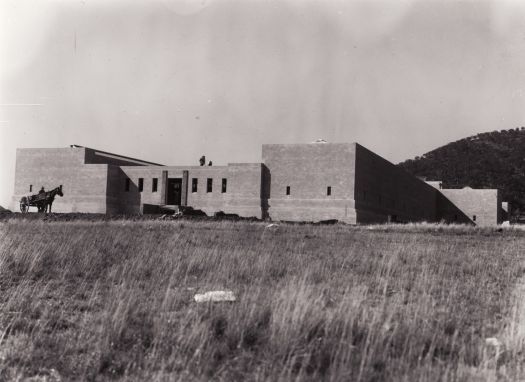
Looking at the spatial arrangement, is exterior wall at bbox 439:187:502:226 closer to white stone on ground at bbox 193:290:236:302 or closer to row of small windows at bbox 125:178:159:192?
row of small windows at bbox 125:178:159:192

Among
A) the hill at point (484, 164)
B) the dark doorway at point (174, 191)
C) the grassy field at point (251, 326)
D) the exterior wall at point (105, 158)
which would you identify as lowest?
the grassy field at point (251, 326)

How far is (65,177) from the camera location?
54750 millimetres

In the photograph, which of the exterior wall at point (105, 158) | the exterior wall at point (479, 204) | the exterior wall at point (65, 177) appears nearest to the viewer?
the exterior wall at point (65, 177)

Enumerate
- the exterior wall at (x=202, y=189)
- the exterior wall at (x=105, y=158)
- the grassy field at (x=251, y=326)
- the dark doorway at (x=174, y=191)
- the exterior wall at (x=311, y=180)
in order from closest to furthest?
the grassy field at (x=251, y=326) → the exterior wall at (x=311, y=180) → the exterior wall at (x=202, y=189) → the dark doorway at (x=174, y=191) → the exterior wall at (x=105, y=158)

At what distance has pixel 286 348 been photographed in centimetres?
530

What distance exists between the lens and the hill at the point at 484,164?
92.5 meters

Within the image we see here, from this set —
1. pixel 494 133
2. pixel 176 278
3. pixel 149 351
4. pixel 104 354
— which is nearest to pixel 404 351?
pixel 149 351

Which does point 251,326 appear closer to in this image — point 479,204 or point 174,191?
point 174,191

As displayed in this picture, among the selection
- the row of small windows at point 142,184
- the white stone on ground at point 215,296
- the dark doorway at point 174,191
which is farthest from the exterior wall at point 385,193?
the white stone on ground at point 215,296

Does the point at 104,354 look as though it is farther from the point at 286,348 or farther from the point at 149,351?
the point at 286,348

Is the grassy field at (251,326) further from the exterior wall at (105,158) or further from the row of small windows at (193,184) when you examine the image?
the exterior wall at (105,158)

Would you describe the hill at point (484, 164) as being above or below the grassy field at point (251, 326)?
above

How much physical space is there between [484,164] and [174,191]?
64626 mm

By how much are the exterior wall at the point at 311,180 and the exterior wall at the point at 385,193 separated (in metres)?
1.09
